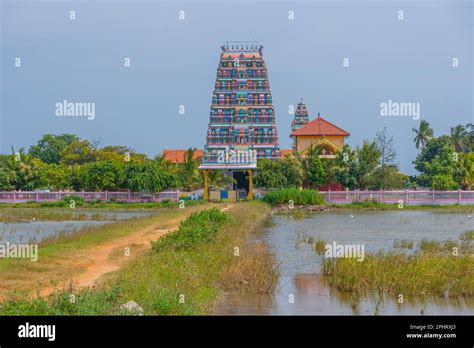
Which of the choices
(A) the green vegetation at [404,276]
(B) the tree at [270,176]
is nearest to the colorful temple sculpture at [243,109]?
(B) the tree at [270,176]

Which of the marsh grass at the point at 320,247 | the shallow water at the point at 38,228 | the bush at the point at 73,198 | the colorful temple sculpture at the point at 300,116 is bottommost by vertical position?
the marsh grass at the point at 320,247

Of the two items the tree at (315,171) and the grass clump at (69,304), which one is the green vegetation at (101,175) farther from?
the grass clump at (69,304)

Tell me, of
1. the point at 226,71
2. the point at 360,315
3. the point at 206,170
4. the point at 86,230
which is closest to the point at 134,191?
the point at 206,170

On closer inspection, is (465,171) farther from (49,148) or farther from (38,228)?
(49,148)

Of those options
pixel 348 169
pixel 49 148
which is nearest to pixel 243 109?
pixel 348 169

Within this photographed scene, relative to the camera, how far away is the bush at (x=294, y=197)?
49.4 metres

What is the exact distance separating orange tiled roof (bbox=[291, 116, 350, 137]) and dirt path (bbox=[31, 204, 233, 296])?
4260cm

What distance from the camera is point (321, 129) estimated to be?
220ft

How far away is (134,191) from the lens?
5456 centimetres

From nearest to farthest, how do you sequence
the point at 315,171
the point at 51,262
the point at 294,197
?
1. the point at 51,262
2. the point at 294,197
3. the point at 315,171

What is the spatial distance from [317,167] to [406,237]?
24967mm

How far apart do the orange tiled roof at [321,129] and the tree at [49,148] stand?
29.2 meters

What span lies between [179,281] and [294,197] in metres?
35.9
